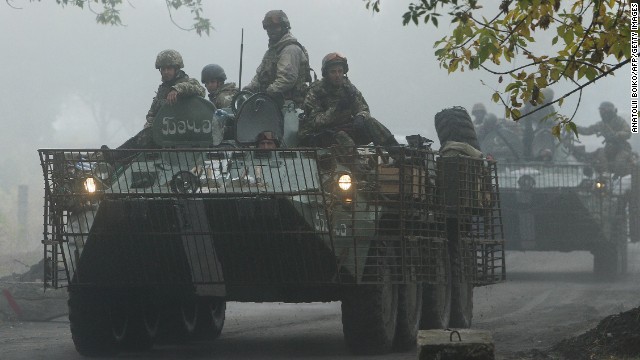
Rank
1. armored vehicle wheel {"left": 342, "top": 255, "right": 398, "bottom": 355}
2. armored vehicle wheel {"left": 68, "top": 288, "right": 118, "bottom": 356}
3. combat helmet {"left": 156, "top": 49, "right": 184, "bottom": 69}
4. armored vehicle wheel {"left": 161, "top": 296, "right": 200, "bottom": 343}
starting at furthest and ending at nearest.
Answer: armored vehicle wheel {"left": 161, "top": 296, "right": 200, "bottom": 343}
combat helmet {"left": 156, "top": 49, "right": 184, "bottom": 69}
armored vehicle wheel {"left": 68, "top": 288, "right": 118, "bottom": 356}
armored vehicle wheel {"left": 342, "top": 255, "right": 398, "bottom": 355}

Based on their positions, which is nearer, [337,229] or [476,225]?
[337,229]

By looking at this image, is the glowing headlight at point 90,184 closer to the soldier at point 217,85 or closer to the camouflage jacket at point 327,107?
the camouflage jacket at point 327,107

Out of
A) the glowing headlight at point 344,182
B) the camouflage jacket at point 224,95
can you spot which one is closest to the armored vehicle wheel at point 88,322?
the glowing headlight at point 344,182

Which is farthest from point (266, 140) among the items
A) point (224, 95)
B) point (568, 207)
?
point (568, 207)

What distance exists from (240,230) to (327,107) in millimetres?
2371

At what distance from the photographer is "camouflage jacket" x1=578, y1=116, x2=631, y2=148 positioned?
73.1 feet

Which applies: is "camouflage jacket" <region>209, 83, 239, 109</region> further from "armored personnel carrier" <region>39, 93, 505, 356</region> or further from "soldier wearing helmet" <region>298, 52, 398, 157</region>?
"armored personnel carrier" <region>39, 93, 505, 356</region>

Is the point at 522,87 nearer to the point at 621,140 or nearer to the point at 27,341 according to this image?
the point at 27,341

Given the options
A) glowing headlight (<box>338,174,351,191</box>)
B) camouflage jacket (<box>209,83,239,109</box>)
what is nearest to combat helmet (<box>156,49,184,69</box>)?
camouflage jacket (<box>209,83,239,109</box>)

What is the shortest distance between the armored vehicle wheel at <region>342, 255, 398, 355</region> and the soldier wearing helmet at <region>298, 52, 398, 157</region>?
1.69 meters

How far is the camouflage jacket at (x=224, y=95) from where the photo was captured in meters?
13.1

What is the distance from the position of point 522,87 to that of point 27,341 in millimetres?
5837

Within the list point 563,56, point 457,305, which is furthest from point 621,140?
point 563,56

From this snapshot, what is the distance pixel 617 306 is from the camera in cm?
1602
